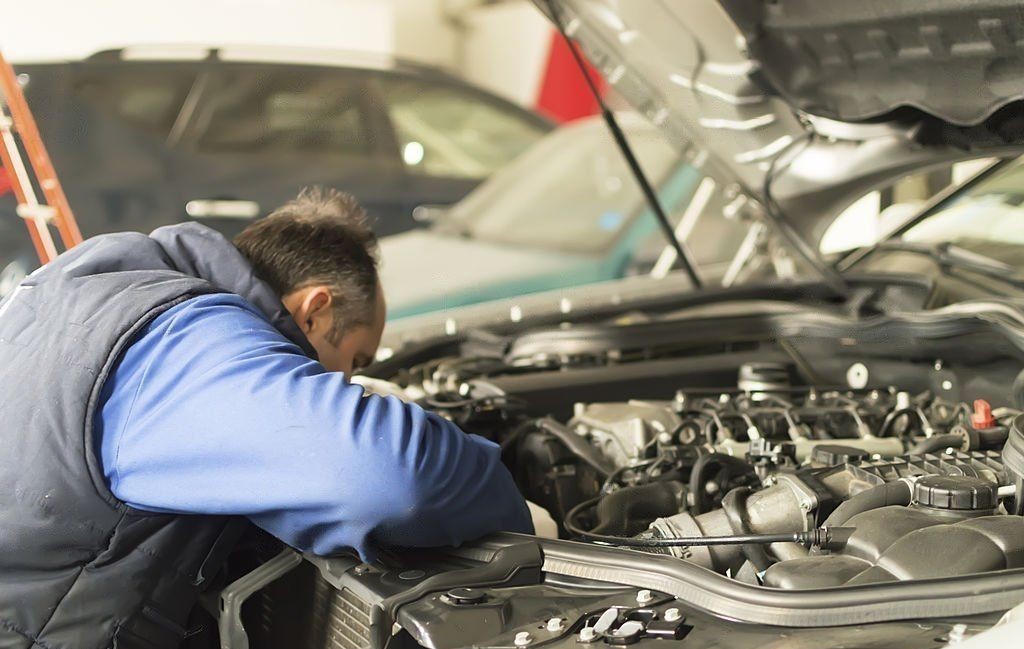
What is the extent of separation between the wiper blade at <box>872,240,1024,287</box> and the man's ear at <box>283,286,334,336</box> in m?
1.29

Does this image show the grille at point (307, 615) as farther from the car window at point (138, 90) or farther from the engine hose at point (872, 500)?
the car window at point (138, 90)

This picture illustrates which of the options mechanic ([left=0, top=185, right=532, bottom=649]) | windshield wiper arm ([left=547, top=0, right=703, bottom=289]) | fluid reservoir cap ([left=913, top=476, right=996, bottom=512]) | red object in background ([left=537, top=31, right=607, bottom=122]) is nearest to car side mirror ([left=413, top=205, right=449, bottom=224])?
windshield wiper arm ([left=547, top=0, right=703, bottom=289])

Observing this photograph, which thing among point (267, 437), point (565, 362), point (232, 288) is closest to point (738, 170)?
point (565, 362)

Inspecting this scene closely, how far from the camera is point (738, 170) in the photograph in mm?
2312

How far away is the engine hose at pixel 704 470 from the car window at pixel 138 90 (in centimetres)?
365

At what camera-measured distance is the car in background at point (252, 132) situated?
4441 mm

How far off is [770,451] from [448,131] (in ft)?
13.1

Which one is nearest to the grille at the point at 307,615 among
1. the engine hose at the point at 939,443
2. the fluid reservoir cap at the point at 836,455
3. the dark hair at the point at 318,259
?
the dark hair at the point at 318,259

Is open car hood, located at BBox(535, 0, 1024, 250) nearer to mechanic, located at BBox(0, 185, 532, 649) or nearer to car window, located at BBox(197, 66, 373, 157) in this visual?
mechanic, located at BBox(0, 185, 532, 649)

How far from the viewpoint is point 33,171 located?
249cm

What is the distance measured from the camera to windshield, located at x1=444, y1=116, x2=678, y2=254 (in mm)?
4527

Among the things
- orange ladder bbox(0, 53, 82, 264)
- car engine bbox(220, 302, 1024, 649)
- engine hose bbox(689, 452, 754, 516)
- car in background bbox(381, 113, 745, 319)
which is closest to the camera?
car engine bbox(220, 302, 1024, 649)

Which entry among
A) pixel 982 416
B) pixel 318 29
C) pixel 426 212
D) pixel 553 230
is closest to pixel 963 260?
pixel 982 416

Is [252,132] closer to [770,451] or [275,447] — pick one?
[770,451]
